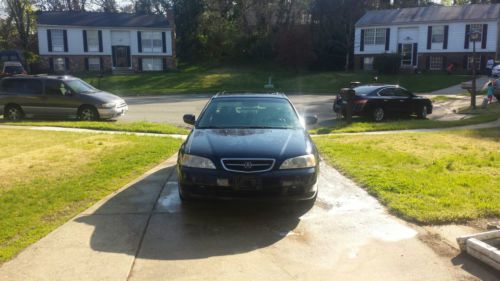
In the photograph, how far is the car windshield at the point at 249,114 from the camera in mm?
6918

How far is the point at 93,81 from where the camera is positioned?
41.1 metres

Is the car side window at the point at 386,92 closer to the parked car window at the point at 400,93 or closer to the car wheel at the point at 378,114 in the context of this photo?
the parked car window at the point at 400,93

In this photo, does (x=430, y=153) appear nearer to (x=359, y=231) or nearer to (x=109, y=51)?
(x=359, y=231)

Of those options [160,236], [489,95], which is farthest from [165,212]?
[489,95]

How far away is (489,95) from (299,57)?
24.8 meters

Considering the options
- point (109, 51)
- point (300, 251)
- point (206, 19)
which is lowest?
point (300, 251)

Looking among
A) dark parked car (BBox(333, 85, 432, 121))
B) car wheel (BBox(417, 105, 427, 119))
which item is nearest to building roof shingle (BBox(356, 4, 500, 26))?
car wheel (BBox(417, 105, 427, 119))

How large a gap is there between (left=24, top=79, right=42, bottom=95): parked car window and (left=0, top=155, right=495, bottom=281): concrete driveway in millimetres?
11447

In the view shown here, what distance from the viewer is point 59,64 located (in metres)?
50.0

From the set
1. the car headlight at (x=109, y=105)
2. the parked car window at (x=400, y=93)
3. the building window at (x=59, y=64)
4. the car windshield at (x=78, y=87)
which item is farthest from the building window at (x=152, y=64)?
the parked car window at (x=400, y=93)

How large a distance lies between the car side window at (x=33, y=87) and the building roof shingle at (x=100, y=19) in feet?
119

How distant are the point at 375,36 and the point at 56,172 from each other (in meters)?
43.9

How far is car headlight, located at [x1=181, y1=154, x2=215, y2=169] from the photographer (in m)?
5.61

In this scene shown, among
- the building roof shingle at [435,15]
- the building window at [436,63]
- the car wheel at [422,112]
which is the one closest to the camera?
the car wheel at [422,112]
